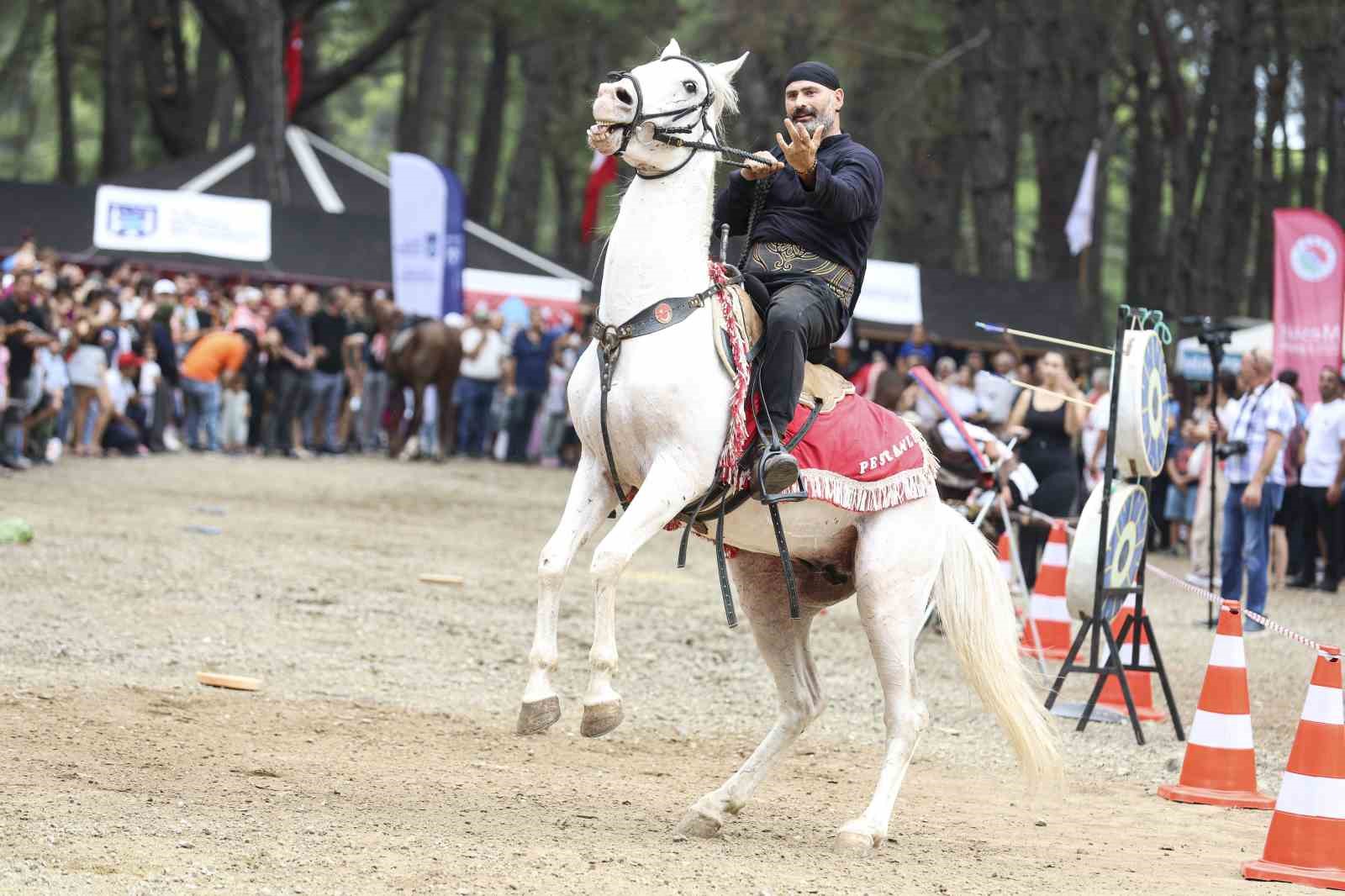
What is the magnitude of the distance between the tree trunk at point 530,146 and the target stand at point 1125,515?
94.1 ft

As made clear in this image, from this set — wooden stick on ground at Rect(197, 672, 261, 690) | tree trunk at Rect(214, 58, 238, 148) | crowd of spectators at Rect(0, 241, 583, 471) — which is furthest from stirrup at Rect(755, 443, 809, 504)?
tree trunk at Rect(214, 58, 238, 148)

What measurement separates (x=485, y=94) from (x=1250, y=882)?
35.4 m

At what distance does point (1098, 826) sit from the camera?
726cm

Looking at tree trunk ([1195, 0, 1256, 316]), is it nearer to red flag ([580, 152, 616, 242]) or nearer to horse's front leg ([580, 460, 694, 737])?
red flag ([580, 152, 616, 242])

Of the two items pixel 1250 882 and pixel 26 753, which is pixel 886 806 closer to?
pixel 1250 882

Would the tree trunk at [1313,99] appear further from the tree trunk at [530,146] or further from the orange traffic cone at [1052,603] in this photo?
the orange traffic cone at [1052,603]

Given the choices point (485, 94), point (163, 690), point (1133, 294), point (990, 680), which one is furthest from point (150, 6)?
point (990, 680)

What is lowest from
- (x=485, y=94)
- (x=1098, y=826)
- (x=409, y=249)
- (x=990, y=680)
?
(x=1098, y=826)

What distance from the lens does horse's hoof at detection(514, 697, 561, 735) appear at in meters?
5.72

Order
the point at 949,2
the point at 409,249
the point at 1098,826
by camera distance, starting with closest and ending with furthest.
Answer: the point at 1098,826
the point at 409,249
the point at 949,2

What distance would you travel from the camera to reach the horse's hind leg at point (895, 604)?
21.7 feet

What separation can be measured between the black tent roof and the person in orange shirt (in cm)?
328

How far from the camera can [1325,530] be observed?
1717 cm

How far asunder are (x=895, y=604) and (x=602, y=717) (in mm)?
1465
